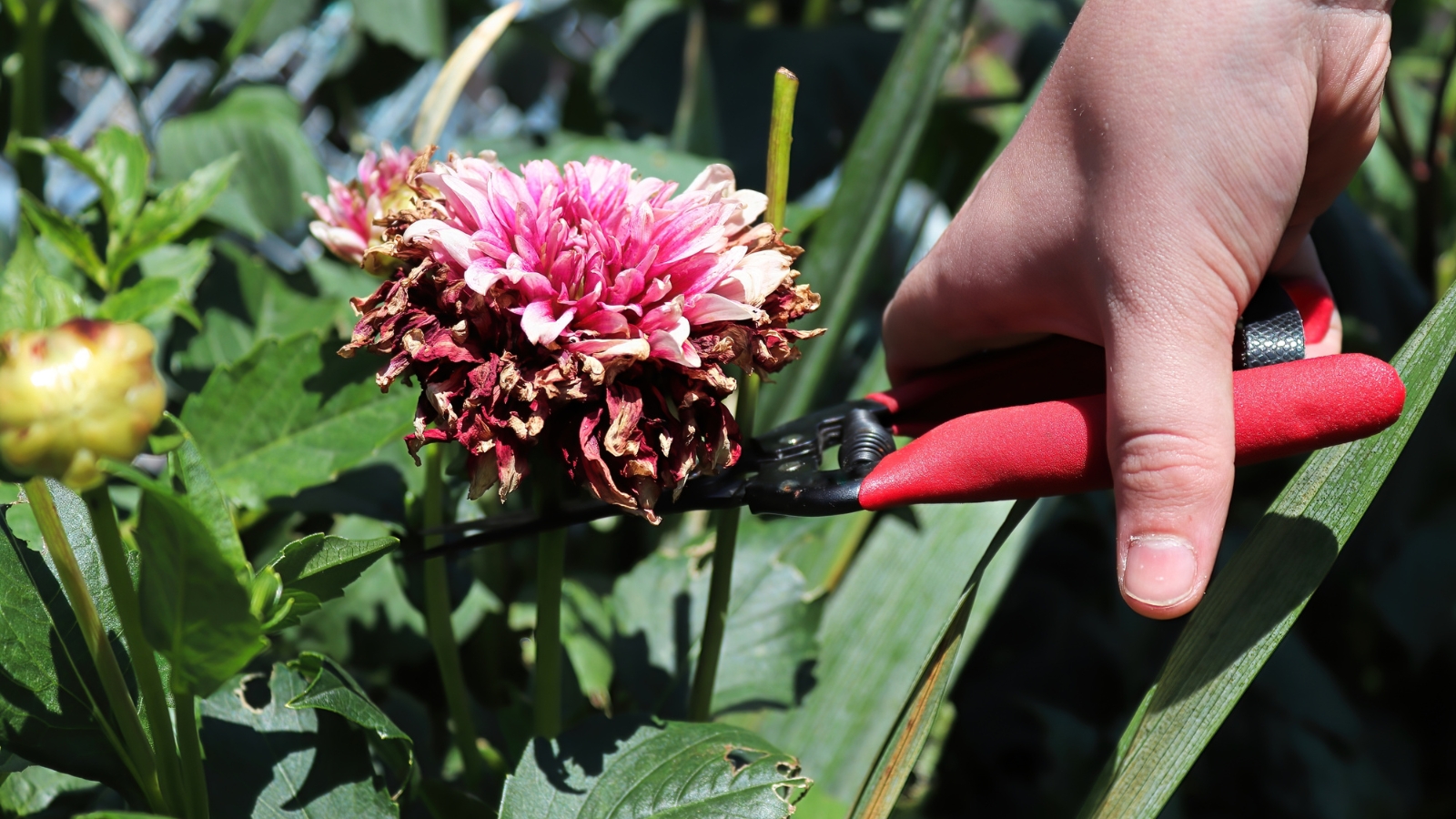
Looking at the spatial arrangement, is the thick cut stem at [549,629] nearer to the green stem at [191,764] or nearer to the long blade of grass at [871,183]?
the green stem at [191,764]

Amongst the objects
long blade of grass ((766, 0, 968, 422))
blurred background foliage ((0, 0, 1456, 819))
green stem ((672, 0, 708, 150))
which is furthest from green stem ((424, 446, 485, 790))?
green stem ((672, 0, 708, 150))

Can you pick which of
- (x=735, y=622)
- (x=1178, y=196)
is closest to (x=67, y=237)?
(x=735, y=622)

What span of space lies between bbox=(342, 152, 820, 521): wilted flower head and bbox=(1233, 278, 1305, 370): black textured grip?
0.16m

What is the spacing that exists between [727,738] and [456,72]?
13.8 inches

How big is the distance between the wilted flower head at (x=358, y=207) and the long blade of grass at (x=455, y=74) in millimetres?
54

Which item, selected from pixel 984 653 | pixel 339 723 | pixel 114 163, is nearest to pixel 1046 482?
pixel 339 723

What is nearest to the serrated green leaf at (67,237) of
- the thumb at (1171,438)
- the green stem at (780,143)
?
the green stem at (780,143)

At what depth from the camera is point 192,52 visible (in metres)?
0.98

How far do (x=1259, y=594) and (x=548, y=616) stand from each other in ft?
0.81

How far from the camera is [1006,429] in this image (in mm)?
328

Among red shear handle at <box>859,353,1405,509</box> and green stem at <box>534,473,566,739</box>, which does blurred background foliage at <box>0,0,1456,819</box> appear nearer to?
green stem at <box>534,473,566,739</box>

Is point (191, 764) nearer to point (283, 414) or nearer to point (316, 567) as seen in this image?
point (316, 567)

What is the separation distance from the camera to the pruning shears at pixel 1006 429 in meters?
0.30

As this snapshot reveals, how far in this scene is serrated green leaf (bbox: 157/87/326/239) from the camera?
77 cm
